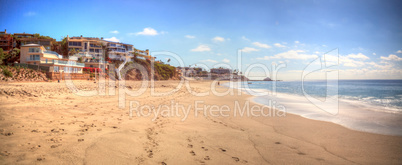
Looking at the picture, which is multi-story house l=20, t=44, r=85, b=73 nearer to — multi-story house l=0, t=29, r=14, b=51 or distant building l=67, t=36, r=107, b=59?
distant building l=67, t=36, r=107, b=59

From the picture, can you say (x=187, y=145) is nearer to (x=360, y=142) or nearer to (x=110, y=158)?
(x=110, y=158)

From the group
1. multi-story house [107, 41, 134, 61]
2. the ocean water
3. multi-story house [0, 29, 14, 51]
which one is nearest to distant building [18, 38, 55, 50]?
multi-story house [0, 29, 14, 51]

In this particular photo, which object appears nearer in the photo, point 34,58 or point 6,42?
point 34,58

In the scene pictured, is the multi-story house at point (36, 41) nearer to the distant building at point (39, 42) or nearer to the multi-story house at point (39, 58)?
the distant building at point (39, 42)

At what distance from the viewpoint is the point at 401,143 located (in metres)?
5.13

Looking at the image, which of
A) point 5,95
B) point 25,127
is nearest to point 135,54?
point 5,95

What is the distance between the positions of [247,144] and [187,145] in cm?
160

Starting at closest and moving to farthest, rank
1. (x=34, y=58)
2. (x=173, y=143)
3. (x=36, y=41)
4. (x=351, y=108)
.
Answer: (x=173, y=143), (x=351, y=108), (x=34, y=58), (x=36, y=41)

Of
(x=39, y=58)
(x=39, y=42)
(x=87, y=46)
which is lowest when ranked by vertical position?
(x=39, y=58)

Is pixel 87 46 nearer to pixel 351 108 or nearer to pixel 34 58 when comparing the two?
pixel 34 58

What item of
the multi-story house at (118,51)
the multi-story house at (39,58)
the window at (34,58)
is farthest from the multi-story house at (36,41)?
the window at (34,58)

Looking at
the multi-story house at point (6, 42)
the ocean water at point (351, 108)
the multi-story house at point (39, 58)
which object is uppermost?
the multi-story house at point (6, 42)

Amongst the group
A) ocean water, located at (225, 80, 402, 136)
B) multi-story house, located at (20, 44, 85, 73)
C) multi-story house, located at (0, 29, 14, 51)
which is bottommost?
ocean water, located at (225, 80, 402, 136)

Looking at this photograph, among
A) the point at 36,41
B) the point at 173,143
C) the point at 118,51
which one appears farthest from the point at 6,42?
the point at 173,143
